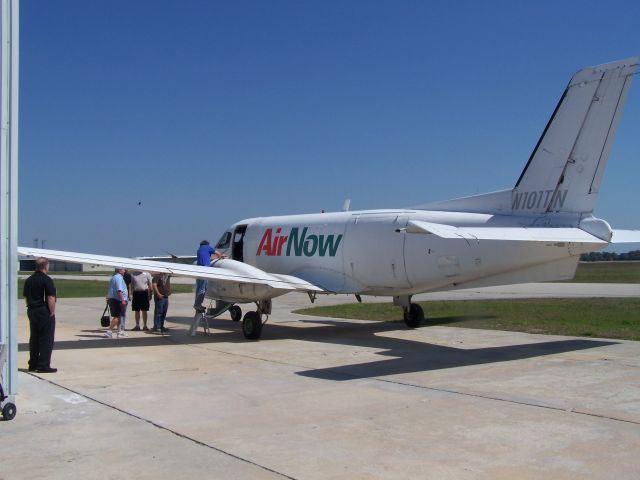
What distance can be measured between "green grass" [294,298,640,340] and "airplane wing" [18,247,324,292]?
5.15 meters

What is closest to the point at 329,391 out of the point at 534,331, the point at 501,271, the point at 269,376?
the point at 269,376

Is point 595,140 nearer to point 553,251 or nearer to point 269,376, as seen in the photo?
point 553,251

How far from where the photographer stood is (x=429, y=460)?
240 inches

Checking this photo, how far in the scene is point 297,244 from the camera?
59.1ft

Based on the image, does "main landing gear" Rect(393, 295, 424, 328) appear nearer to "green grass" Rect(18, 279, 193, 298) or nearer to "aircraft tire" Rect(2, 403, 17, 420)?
"aircraft tire" Rect(2, 403, 17, 420)

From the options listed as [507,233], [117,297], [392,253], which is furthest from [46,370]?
[507,233]

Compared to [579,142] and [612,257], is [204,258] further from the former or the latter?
[612,257]

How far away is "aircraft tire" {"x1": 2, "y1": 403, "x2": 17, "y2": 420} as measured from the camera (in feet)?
24.7

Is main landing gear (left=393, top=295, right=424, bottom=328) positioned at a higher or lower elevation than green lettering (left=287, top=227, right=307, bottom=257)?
lower

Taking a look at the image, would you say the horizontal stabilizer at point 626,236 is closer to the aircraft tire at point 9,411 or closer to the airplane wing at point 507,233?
the airplane wing at point 507,233

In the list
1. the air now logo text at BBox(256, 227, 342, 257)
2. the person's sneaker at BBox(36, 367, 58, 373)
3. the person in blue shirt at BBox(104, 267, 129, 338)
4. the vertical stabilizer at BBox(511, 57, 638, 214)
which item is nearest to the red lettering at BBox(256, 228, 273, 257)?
the air now logo text at BBox(256, 227, 342, 257)

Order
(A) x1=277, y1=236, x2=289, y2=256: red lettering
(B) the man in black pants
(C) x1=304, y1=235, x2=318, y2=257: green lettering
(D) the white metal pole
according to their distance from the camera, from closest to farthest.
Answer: (D) the white metal pole < (B) the man in black pants < (C) x1=304, y1=235, x2=318, y2=257: green lettering < (A) x1=277, y1=236, x2=289, y2=256: red lettering

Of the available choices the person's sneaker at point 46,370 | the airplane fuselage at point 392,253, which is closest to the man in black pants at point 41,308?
the person's sneaker at point 46,370

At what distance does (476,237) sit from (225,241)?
1192 cm
